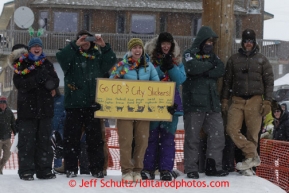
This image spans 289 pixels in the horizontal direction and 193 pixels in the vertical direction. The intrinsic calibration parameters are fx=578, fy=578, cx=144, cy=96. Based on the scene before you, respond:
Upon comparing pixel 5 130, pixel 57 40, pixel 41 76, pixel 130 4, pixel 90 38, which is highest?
pixel 130 4

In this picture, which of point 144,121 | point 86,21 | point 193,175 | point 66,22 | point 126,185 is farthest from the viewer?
point 86,21

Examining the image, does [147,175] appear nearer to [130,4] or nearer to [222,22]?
[222,22]

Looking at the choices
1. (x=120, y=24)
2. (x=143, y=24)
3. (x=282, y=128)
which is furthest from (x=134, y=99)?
(x=120, y=24)

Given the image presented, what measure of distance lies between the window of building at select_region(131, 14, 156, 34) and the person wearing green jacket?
89.2 ft

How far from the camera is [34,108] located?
288 inches

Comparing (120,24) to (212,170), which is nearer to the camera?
(212,170)

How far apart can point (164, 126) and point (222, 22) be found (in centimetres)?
206

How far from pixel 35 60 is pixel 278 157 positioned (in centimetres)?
442

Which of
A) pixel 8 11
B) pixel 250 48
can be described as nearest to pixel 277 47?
pixel 8 11

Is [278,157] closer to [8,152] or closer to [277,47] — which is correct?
[8,152]

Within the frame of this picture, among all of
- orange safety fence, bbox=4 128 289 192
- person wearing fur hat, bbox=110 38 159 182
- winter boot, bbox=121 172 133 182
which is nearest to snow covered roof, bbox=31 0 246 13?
orange safety fence, bbox=4 128 289 192

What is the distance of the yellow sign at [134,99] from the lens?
736 cm

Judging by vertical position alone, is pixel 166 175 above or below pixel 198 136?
below

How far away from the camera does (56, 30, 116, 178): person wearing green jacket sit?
7469 millimetres
